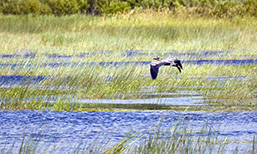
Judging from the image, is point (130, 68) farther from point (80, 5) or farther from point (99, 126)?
point (80, 5)

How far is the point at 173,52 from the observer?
48.9ft

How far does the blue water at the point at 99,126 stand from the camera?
17.9ft

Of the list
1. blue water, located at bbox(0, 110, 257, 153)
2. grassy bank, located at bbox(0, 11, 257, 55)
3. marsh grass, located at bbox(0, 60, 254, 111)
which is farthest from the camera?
grassy bank, located at bbox(0, 11, 257, 55)

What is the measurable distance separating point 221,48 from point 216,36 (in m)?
1.36

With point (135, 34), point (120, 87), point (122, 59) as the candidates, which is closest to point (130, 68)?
point (120, 87)

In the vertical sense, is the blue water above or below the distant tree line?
above

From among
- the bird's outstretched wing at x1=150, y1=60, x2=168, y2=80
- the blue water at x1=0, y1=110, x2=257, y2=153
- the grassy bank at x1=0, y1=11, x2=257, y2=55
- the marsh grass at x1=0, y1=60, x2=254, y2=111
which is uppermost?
the blue water at x1=0, y1=110, x2=257, y2=153

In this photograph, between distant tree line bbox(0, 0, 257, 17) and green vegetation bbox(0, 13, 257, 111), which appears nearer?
green vegetation bbox(0, 13, 257, 111)

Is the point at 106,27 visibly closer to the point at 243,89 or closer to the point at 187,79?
the point at 187,79

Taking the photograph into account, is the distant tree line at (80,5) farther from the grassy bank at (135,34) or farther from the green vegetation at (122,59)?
the grassy bank at (135,34)

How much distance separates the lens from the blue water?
5.47 m

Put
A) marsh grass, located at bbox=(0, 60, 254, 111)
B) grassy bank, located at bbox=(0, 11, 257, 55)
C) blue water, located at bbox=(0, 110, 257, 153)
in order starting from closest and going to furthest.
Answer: blue water, located at bbox=(0, 110, 257, 153), marsh grass, located at bbox=(0, 60, 254, 111), grassy bank, located at bbox=(0, 11, 257, 55)

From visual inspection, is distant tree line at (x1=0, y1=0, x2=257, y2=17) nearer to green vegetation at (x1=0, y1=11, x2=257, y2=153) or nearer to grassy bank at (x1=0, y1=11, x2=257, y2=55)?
green vegetation at (x1=0, y1=11, x2=257, y2=153)

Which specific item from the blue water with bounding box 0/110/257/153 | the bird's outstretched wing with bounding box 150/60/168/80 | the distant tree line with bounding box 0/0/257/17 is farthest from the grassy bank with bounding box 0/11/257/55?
the distant tree line with bounding box 0/0/257/17
